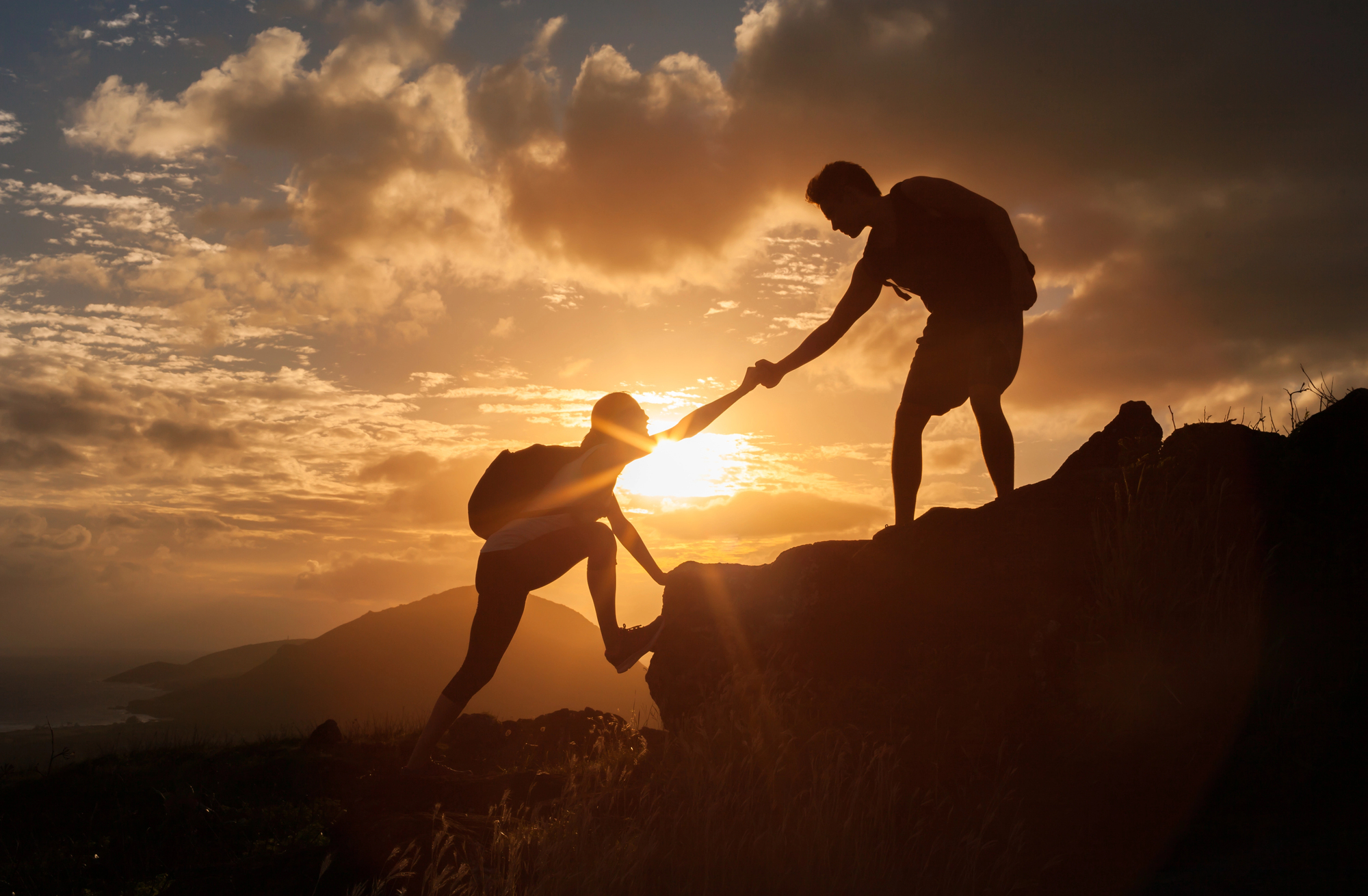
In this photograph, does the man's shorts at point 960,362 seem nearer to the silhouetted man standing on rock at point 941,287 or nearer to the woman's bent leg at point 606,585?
the silhouetted man standing on rock at point 941,287

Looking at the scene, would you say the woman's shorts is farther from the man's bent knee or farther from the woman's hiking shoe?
the man's bent knee

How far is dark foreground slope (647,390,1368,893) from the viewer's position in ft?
9.41

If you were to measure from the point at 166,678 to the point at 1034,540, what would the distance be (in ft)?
795

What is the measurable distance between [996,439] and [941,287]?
3.15 ft

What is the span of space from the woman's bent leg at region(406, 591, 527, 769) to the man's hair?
301 cm

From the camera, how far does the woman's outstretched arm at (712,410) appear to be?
5176mm

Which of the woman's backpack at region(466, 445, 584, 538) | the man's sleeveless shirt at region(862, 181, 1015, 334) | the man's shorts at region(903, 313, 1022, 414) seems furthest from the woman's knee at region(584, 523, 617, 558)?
the man's sleeveless shirt at region(862, 181, 1015, 334)

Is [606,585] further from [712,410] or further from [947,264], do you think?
[947,264]

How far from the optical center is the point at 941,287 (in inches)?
179

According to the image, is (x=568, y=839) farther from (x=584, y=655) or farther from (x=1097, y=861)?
(x=584, y=655)

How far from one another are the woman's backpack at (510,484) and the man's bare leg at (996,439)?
7.92ft

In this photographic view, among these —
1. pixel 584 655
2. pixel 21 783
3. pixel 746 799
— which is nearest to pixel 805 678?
pixel 746 799

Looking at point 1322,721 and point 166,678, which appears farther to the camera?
point 166,678

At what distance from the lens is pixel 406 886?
8.71 feet
